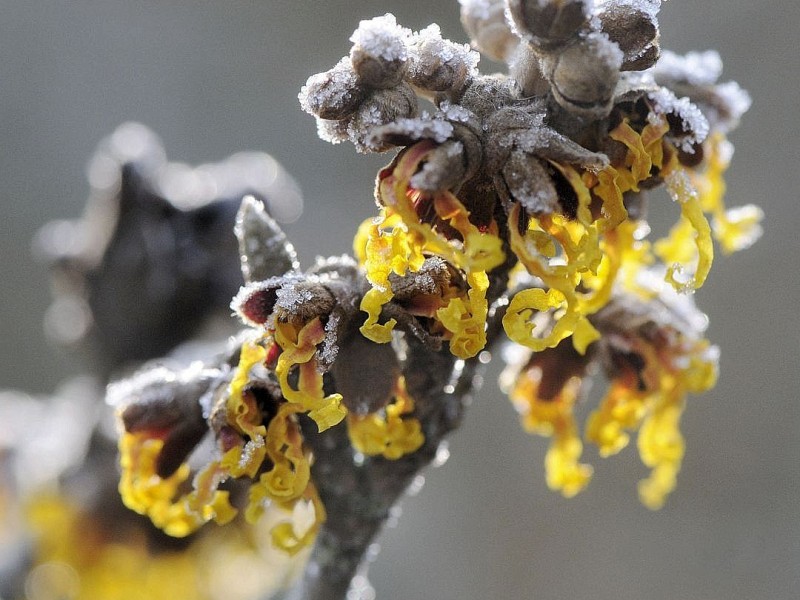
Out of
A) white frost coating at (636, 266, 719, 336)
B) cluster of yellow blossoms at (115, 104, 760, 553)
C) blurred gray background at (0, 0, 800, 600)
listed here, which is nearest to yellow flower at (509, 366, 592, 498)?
cluster of yellow blossoms at (115, 104, 760, 553)

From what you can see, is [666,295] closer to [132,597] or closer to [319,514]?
[319,514]

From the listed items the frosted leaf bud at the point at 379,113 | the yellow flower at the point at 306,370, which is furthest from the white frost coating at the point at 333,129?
the yellow flower at the point at 306,370

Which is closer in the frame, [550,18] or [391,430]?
[550,18]

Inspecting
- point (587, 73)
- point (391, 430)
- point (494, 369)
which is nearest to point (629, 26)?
point (587, 73)

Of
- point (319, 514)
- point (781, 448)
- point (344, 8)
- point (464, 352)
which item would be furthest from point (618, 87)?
point (344, 8)

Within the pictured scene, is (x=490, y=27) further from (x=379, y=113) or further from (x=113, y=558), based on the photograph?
(x=113, y=558)

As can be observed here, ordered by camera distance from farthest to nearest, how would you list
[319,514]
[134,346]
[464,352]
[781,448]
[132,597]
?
1. [781,448]
2. [134,346]
3. [132,597]
4. [319,514]
5. [464,352]
